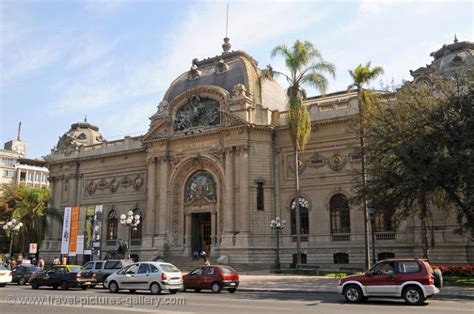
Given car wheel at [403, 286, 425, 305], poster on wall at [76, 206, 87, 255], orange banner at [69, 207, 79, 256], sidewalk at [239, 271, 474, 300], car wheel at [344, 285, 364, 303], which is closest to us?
car wheel at [403, 286, 425, 305]

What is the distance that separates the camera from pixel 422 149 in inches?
989

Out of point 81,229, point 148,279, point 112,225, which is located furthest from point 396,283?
point 81,229

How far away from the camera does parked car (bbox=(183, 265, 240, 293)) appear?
22.8 meters

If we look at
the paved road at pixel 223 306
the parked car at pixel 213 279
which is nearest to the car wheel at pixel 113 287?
the parked car at pixel 213 279

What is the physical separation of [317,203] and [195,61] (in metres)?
21.0

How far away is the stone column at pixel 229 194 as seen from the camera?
4075 cm

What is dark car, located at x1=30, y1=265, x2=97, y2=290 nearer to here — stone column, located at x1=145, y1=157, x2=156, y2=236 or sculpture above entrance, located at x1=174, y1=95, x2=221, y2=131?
stone column, located at x1=145, y1=157, x2=156, y2=236

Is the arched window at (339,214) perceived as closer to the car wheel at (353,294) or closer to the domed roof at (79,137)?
the car wheel at (353,294)

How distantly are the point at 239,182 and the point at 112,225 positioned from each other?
18478 mm

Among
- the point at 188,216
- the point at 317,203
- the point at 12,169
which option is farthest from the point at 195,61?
the point at 12,169

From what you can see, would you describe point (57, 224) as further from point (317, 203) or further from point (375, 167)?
point (375, 167)

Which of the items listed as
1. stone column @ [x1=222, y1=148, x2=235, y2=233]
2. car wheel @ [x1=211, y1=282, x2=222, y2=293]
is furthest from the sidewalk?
stone column @ [x1=222, y1=148, x2=235, y2=233]

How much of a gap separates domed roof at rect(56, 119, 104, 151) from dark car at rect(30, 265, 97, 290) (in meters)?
32.5

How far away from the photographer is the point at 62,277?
25328mm
